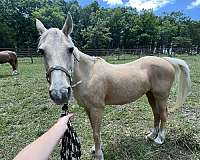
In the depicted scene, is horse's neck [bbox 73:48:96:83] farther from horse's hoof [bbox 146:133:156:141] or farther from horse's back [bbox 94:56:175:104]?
horse's hoof [bbox 146:133:156:141]

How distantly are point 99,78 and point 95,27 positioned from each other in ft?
187

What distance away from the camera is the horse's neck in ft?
11.4

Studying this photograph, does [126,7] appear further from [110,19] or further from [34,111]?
[34,111]

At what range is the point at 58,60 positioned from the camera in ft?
9.16

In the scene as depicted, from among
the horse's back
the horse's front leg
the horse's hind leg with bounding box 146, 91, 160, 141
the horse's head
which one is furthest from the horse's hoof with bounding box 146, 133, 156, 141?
the horse's head

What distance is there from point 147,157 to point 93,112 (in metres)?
0.93

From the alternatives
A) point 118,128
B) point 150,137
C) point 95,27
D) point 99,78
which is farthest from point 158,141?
point 95,27

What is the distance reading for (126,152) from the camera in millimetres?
3795

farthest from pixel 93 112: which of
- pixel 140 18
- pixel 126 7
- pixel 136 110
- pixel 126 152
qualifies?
pixel 126 7

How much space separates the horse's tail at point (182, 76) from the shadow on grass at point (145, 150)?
79cm

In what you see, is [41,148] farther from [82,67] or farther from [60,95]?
[82,67]

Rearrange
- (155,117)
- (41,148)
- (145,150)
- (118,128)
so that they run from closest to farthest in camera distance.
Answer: (41,148)
(145,150)
(155,117)
(118,128)

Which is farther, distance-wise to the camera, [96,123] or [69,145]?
[96,123]

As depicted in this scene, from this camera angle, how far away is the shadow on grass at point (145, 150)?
370cm
